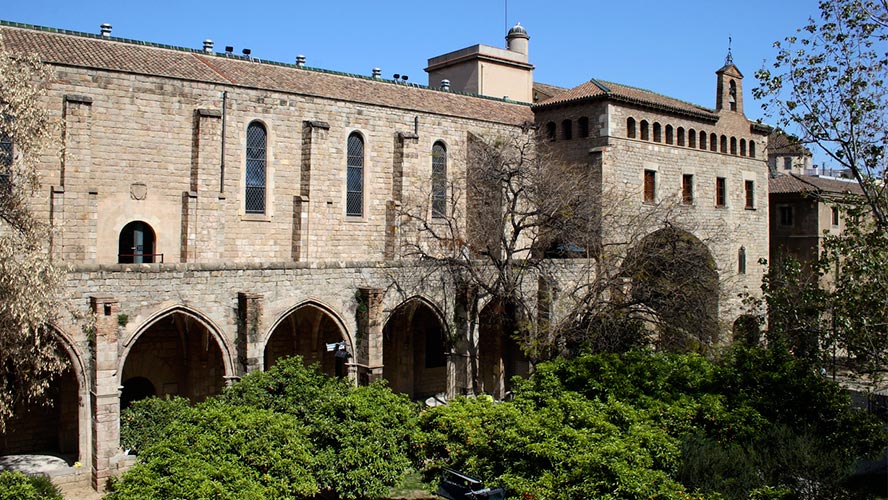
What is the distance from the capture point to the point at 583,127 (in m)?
32.1

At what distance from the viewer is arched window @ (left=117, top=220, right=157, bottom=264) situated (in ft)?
82.1

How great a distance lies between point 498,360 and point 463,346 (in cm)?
511

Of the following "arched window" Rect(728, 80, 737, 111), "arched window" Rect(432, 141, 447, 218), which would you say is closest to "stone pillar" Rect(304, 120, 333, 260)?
"arched window" Rect(432, 141, 447, 218)

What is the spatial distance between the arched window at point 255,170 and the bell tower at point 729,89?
66.5 ft

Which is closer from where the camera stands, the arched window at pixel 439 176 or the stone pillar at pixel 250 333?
the stone pillar at pixel 250 333

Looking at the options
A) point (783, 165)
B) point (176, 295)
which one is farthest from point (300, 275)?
point (783, 165)

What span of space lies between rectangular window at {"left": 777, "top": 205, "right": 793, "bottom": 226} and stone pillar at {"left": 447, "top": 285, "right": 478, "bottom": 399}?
81.8 ft

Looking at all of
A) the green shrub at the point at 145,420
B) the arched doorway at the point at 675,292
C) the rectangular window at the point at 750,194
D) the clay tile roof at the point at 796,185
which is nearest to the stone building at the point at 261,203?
the green shrub at the point at 145,420

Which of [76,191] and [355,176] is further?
[355,176]

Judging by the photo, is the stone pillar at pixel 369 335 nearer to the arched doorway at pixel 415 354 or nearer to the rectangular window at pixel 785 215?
the arched doorway at pixel 415 354

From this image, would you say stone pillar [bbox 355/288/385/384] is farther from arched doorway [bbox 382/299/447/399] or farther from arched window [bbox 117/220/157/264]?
arched window [bbox 117/220/157/264]

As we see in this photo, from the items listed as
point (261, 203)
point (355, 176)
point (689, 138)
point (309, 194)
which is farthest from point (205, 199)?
point (689, 138)

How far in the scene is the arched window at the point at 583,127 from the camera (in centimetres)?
3184

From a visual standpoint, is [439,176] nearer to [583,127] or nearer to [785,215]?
[583,127]
